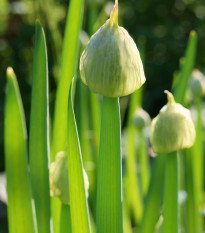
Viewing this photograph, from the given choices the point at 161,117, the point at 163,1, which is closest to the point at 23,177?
the point at 161,117

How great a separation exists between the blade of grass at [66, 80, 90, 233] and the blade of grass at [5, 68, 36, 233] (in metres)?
0.06

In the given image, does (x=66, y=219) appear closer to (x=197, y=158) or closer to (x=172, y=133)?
(x=172, y=133)

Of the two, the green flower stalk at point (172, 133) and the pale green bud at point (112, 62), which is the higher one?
the pale green bud at point (112, 62)

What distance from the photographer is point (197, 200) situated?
836 millimetres

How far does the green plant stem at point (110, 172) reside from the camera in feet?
1.39

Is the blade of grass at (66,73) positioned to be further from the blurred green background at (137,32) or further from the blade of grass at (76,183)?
the blurred green background at (137,32)

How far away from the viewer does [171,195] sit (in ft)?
1.66

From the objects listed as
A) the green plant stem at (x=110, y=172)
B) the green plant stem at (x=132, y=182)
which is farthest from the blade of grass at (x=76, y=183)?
the green plant stem at (x=132, y=182)

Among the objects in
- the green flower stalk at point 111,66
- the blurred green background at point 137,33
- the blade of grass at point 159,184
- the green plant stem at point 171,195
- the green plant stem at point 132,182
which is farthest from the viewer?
the blurred green background at point 137,33

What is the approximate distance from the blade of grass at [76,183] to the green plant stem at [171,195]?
0.09 metres

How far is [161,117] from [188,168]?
375 millimetres

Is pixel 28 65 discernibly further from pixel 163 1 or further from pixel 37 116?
pixel 37 116

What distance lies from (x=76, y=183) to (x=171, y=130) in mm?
108

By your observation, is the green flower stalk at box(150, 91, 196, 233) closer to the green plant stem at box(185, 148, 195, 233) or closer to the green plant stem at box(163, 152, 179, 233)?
the green plant stem at box(163, 152, 179, 233)
